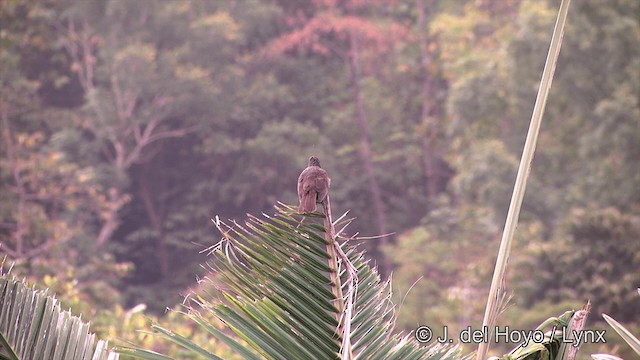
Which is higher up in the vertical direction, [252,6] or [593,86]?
[252,6]

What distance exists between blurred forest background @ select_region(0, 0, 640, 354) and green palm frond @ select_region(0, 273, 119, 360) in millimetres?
6627

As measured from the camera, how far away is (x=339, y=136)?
618 inches

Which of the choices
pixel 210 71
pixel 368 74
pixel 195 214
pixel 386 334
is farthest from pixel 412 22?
pixel 386 334

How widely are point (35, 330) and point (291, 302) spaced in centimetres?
42

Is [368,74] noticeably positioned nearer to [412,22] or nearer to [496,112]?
[412,22]

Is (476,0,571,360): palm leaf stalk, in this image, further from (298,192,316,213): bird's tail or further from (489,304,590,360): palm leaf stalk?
(298,192,316,213): bird's tail

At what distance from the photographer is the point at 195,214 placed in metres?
15.4

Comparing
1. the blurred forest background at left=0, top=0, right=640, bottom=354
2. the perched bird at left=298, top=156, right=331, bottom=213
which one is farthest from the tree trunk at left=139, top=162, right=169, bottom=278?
the perched bird at left=298, top=156, right=331, bottom=213

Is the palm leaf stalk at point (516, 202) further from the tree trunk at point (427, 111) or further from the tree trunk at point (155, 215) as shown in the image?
the tree trunk at point (155, 215)

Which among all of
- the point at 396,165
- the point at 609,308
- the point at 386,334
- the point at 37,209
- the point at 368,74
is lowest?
the point at 386,334

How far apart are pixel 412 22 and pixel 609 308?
9.37 m

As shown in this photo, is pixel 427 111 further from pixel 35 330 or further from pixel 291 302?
pixel 35 330

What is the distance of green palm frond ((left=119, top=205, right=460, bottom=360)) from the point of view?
1.48 meters

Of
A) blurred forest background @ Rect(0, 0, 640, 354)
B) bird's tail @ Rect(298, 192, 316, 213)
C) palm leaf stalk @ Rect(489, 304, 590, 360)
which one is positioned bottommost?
palm leaf stalk @ Rect(489, 304, 590, 360)
